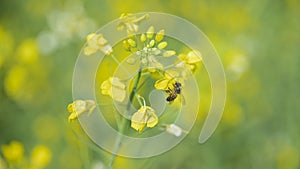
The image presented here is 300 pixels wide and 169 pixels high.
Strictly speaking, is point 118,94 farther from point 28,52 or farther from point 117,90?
point 28,52

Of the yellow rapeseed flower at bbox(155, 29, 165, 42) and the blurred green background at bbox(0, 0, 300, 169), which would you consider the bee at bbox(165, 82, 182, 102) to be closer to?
the yellow rapeseed flower at bbox(155, 29, 165, 42)

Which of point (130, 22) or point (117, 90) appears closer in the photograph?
point (117, 90)

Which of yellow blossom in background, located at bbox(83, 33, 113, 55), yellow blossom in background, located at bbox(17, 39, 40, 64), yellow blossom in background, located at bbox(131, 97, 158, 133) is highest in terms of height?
yellow blossom in background, located at bbox(17, 39, 40, 64)

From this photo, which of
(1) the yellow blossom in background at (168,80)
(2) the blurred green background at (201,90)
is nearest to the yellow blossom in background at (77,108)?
(1) the yellow blossom in background at (168,80)

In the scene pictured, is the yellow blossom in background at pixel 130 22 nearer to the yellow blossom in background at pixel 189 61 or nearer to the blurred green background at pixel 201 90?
the yellow blossom in background at pixel 189 61

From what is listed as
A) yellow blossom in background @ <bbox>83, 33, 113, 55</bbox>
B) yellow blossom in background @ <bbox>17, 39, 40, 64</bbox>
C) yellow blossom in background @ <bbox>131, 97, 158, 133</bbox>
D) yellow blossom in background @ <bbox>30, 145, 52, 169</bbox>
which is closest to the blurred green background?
yellow blossom in background @ <bbox>17, 39, 40, 64</bbox>

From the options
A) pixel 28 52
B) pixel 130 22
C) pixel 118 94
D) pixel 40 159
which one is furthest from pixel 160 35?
pixel 28 52

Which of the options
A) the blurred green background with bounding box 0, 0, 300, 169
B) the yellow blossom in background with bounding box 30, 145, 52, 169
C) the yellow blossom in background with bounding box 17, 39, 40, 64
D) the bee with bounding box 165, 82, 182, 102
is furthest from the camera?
the yellow blossom in background with bounding box 17, 39, 40, 64
